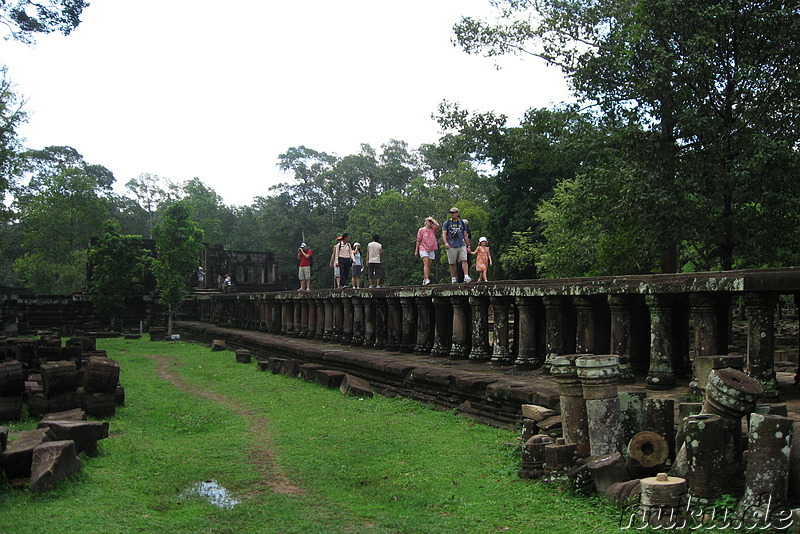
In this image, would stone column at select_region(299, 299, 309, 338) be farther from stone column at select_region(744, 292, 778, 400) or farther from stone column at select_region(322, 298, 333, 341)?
stone column at select_region(744, 292, 778, 400)

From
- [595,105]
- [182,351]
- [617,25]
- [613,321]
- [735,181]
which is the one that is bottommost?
[182,351]

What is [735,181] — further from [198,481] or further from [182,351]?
[182,351]

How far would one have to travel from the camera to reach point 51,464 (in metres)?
4.65

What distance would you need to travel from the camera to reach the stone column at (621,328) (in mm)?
6207

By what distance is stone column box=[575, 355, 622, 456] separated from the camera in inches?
172

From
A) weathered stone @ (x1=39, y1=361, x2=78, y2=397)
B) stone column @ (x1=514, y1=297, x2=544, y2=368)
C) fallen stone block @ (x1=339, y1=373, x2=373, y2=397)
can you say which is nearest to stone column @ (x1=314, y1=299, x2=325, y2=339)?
fallen stone block @ (x1=339, y1=373, x2=373, y2=397)

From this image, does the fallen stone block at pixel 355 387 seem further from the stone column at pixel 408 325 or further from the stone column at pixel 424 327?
the stone column at pixel 408 325

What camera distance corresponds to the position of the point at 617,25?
51.8 feet

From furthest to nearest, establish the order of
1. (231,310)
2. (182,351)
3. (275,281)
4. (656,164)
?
(275,281) < (231,310) < (182,351) < (656,164)

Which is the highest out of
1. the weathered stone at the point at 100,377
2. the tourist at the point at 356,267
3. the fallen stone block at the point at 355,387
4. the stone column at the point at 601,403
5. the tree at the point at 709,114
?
the tree at the point at 709,114

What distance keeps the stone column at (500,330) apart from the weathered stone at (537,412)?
2.63 meters

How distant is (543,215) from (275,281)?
20.0 meters

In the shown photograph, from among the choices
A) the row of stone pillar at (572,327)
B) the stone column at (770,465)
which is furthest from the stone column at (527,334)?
the stone column at (770,465)

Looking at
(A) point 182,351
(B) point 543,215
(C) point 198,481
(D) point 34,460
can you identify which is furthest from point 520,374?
(B) point 543,215
